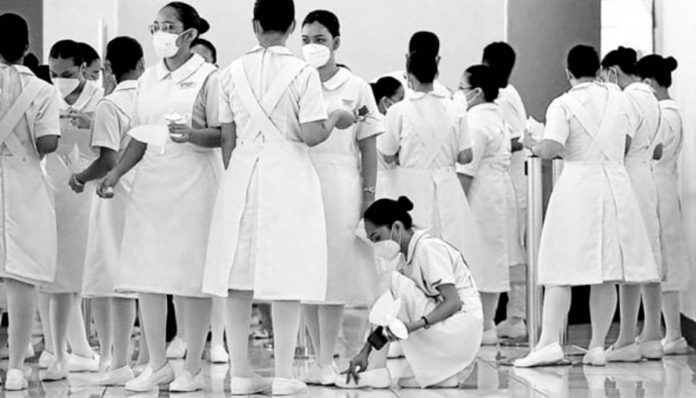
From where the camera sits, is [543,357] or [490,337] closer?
[543,357]

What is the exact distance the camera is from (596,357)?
6.32m

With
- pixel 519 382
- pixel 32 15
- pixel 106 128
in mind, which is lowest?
pixel 519 382

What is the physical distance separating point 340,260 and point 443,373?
60 centimetres

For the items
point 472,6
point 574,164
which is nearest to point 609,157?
point 574,164

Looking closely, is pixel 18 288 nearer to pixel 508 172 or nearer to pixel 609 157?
pixel 609 157

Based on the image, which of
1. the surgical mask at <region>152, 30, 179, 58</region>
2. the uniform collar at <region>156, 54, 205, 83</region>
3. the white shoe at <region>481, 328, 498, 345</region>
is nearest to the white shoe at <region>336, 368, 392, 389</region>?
the uniform collar at <region>156, 54, 205, 83</region>

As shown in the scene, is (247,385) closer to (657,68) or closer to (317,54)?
(317,54)

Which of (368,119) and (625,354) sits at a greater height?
(368,119)

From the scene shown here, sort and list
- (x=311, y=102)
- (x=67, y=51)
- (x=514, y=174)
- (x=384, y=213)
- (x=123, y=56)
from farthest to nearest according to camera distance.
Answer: (x=514, y=174) → (x=67, y=51) → (x=123, y=56) → (x=384, y=213) → (x=311, y=102)

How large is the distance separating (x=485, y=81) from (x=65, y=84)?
7.87 feet

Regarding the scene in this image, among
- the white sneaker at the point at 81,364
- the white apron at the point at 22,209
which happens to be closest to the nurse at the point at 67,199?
the white sneaker at the point at 81,364

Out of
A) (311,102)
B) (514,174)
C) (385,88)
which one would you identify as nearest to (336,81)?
(311,102)

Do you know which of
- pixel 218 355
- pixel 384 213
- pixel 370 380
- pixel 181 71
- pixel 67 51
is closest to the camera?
pixel 181 71

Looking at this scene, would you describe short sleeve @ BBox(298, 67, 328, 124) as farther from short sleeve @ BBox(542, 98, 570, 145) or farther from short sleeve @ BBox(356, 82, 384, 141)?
short sleeve @ BBox(542, 98, 570, 145)
